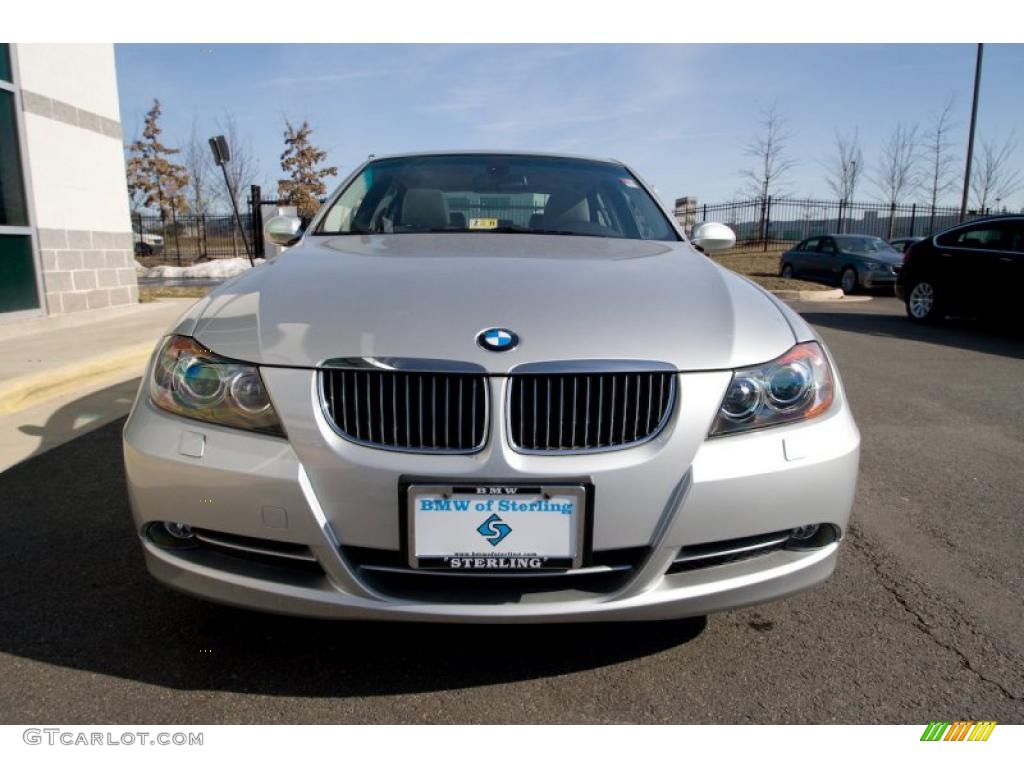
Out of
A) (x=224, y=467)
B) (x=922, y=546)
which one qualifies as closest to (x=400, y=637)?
(x=224, y=467)

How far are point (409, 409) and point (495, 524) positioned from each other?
34 cm

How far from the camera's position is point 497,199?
11.2ft

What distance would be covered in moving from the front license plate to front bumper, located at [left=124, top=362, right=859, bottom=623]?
A: 0.13 ft

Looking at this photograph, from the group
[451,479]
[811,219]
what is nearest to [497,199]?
[451,479]

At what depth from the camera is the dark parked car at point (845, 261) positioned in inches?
618

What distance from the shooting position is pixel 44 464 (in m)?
3.77

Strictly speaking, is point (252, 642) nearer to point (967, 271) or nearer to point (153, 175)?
point (967, 271)

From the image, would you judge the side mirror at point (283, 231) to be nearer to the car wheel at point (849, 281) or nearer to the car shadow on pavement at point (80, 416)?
the car shadow on pavement at point (80, 416)

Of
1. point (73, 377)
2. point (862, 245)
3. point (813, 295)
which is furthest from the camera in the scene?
point (862, 245)

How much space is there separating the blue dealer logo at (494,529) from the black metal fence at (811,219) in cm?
2497

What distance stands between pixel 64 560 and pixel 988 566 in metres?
3.39

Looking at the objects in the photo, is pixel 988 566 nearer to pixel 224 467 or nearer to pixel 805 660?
pixel 805 660

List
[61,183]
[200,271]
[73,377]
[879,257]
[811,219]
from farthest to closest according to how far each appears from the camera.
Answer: [811,219] → [200,271] → [879,257] → [61,183] → [73,377]
